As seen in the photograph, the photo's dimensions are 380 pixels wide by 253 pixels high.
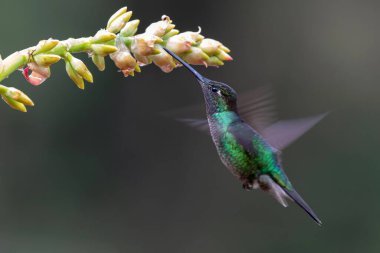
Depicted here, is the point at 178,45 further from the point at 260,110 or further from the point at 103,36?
the point at 260,110

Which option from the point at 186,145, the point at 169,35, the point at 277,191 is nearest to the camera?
the point at 169,35

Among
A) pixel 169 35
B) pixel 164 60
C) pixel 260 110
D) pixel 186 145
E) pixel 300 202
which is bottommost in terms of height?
pixel 300 202

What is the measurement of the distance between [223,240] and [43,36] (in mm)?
3697

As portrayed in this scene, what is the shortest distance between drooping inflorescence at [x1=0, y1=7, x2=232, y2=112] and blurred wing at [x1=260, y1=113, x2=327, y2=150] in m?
0.54

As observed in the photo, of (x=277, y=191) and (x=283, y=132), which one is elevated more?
(x=283, y=132)

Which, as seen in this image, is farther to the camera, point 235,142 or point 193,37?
point 235,142

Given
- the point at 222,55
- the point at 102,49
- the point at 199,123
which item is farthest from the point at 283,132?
the point at 102,49

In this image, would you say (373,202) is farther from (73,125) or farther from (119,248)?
(73,125)

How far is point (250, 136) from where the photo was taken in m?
3.26

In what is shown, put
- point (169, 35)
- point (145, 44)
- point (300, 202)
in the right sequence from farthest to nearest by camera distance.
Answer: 1. point (300, 202)
2. point (169, 35)
3. point (145, 44)

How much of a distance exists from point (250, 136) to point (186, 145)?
7369 millimetres

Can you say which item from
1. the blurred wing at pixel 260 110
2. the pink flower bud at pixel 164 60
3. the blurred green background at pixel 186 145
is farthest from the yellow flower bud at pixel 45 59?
the blurred green background at pixel 186 145

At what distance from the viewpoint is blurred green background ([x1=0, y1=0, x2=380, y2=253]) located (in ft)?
30.8

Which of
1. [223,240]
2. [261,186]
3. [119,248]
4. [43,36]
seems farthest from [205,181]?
[261,186]
